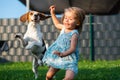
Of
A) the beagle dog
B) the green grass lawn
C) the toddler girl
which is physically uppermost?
the toddler girl

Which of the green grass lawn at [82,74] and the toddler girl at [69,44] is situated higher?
the toddler girl at [69,44]

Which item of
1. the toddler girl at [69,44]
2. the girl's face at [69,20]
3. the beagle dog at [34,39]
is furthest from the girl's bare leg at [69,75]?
the beagle dog at [34,39]

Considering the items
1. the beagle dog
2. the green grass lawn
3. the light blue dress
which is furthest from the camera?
the green grass lawn

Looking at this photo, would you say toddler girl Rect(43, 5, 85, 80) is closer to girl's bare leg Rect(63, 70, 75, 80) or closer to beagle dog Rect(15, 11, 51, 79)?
girl's bare leg Rect(63, 70, 75, 80)

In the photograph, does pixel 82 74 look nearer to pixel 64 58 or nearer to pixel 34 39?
pixel 34 39

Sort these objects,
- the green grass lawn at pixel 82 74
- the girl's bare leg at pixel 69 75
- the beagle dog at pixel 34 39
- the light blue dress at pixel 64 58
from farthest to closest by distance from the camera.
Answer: the green grass lawn at pixel 82 74 → the beagle dog at pixel 34 39 → the light blue dress at pixel 64 58 → the girl's bare leg at pixel 69 75

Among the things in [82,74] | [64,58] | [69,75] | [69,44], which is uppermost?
[69,44]

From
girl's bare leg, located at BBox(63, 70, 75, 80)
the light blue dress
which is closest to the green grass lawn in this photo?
the light blue dress

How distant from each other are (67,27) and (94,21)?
1108 cm

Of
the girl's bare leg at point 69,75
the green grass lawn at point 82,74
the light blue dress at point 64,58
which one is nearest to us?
the girl's bare leg at point 69,75

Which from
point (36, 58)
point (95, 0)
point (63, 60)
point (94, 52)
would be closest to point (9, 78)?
point (36, 58)

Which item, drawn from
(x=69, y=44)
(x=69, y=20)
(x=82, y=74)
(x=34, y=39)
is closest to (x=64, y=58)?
(x=69, y=44)

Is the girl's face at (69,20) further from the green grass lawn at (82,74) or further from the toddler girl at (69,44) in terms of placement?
the green grass lawn at (82,74)

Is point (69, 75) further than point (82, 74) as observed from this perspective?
No
